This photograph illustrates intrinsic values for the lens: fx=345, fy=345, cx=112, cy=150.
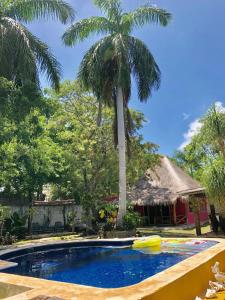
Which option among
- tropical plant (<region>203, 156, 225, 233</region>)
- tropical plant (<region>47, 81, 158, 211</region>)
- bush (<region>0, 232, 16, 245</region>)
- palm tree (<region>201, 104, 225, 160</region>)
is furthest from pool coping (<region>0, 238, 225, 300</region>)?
palm tree (<region>201, 104, 225, 160</region>)

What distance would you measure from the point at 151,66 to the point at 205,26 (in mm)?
3843

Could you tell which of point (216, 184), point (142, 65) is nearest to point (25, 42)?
point (142, 65)

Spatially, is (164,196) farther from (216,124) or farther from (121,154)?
Answer: (121,154)

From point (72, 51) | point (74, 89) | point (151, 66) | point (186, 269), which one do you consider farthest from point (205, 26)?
point (186, 269)

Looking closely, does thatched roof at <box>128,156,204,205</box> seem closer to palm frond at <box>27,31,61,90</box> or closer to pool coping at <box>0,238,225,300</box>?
palm frond at <box>27,31,61,90</box>

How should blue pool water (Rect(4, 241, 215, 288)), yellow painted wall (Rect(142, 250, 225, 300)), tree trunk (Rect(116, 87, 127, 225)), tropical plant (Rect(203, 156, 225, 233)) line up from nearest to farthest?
yellow painted wall (Rect(142, 250, 225, 300)) < blue pool water (Rect(4, 241, 215, 288)) < tropical plant (Rect(203, 156, 225, 233)) < tree trunk (Rect(116, 87, 127, 225))

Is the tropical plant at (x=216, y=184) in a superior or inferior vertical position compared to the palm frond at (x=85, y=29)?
inferior

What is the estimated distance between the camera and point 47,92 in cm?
2581

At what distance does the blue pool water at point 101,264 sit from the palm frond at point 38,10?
10.3 metres

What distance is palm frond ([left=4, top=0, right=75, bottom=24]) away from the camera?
1536cm

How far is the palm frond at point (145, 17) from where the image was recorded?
19.8 m

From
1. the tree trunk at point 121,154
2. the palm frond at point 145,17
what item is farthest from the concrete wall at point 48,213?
the palm frond at point 145,17

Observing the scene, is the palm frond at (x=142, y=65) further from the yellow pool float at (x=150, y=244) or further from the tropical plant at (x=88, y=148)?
the yellow pool float at (x=150, y=244)

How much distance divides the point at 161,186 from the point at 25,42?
51.2 ft
